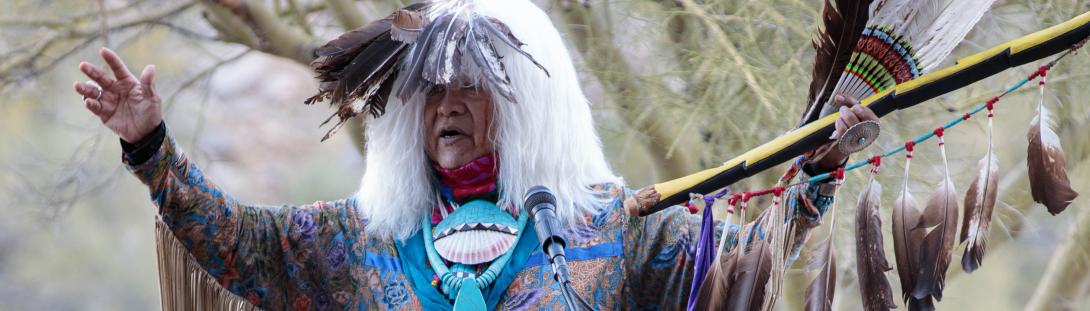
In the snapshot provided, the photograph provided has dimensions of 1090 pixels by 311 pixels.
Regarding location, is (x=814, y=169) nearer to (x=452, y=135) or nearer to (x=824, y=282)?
(x=824, y=282)

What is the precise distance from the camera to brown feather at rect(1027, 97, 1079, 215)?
2543 mm

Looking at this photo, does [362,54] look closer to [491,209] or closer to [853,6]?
Answer: [491,209]

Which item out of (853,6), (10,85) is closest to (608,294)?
(853,6)

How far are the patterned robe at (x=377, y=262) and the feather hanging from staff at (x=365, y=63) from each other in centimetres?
21

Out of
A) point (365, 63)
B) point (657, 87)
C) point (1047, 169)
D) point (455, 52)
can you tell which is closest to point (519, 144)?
point (455, 52)

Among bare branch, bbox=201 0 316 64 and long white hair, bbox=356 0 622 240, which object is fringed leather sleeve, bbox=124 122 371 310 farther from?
bare branch, bbox=201 0 316 64

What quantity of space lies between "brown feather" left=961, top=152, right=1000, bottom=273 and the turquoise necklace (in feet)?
2.74

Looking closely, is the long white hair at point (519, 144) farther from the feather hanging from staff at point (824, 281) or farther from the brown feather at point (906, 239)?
the brown feather at point (906, 239)

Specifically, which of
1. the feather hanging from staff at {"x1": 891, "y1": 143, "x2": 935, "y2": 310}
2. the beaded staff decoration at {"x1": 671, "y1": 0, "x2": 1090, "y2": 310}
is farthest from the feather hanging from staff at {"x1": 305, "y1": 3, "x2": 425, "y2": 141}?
the feather hanging from staff at {"x1": 891, "y1": 143, "x2": 935, "y2": 310}

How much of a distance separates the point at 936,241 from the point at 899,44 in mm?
356

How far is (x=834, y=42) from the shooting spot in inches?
95.6

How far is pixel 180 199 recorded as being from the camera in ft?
8.27

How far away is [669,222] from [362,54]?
0.69 m

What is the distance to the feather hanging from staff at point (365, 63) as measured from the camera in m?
2.76
